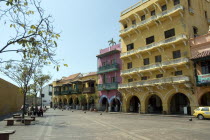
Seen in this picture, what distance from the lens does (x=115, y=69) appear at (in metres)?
39.2

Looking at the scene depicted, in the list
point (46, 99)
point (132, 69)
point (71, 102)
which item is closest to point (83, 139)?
point (132, 69)

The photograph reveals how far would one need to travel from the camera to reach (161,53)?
30547 mm

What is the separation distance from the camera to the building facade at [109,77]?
129 ft

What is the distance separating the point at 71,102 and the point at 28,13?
2252 inches

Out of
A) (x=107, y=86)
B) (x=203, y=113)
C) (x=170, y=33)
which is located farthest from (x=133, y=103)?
(x=203, y=113)

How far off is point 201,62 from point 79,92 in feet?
113

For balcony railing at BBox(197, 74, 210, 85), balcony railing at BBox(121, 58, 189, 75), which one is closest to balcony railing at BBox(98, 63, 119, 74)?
balcony railing at BBox(121, 58, 189, 75)

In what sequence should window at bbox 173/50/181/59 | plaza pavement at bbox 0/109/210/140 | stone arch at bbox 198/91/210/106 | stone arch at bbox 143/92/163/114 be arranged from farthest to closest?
1. stone arch at bbox 143/92/163/114
2. window at bbox 173/50/181/59
3. stone arch at bbox 198/91/210/106
4. plaza pavement at bbox 0/109/210/140

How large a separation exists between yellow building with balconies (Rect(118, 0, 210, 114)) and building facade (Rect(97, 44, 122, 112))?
262cm

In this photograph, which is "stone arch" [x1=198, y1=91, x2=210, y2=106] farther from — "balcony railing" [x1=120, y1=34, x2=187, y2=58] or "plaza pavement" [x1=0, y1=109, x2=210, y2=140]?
"plaza pavement" [x1=0, y1=109, x2=210, y2=140]

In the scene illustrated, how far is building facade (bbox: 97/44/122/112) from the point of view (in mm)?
39469

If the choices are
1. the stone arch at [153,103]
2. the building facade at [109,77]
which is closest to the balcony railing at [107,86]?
the building facade at [109,77]

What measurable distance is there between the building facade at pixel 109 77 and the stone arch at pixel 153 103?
6.12 meters

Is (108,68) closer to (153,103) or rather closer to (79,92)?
(153,103)
